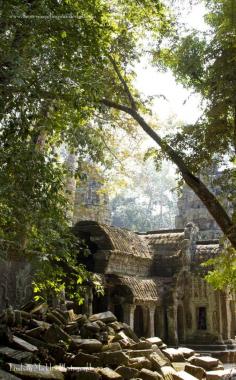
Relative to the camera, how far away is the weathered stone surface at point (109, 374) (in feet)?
27.1

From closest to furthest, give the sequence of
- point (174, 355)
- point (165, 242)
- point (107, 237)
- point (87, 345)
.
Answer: point (87, 345) → point (174, 355) → point (107, 237) → point (165, 242)

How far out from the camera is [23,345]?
8.39 metres

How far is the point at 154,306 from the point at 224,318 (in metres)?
3.91

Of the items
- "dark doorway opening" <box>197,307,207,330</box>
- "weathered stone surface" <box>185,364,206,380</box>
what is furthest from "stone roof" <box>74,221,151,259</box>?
"weathered stone surface" <box>185,364,206,380</box>

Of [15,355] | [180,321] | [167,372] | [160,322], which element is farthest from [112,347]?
[180,321]

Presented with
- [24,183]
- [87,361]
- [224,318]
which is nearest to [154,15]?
[24,183]

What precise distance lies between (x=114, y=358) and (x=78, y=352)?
0.77m

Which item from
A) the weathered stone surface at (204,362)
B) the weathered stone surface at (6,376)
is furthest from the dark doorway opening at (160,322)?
the weathered stone surface at (6,376)

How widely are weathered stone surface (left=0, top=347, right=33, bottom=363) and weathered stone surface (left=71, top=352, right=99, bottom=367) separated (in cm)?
111

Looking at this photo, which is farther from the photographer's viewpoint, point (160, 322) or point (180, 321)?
point (180, 321)

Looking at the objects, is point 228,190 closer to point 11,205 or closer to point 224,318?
point 11,205

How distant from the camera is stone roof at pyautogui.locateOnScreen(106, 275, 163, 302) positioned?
15973 millimetres

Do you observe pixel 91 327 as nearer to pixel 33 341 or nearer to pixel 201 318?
pixel 33 341

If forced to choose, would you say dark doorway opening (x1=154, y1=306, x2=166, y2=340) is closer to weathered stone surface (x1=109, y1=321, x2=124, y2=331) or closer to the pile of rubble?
the pile of rubble
